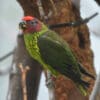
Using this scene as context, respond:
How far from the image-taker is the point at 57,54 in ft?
4.36

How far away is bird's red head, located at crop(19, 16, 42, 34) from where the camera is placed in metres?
1.29

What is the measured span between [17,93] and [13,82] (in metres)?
0.05

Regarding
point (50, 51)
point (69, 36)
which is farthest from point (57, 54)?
point (69, 36)

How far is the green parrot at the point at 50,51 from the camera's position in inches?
50.9

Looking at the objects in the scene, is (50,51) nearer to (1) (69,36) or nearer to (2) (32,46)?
(2) (32,46)

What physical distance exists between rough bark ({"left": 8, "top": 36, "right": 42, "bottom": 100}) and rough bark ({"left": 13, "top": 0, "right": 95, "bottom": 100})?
13cm

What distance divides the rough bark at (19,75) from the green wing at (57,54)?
7 centimetres

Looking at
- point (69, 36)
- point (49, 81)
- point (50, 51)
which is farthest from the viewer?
point (69, 36)

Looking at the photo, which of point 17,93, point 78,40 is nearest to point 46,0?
point 78,40

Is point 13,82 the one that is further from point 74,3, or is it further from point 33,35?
point 74,3

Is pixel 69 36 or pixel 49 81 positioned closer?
pixel 49 81

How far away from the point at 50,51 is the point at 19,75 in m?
0.12

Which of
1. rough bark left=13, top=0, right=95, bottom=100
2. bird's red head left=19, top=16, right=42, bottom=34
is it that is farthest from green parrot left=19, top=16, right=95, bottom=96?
rough bark left=13, top=0, right=95, bottom=100

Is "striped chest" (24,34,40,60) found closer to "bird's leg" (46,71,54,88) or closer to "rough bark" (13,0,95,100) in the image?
"bird's leg" (46,71,54,88)
